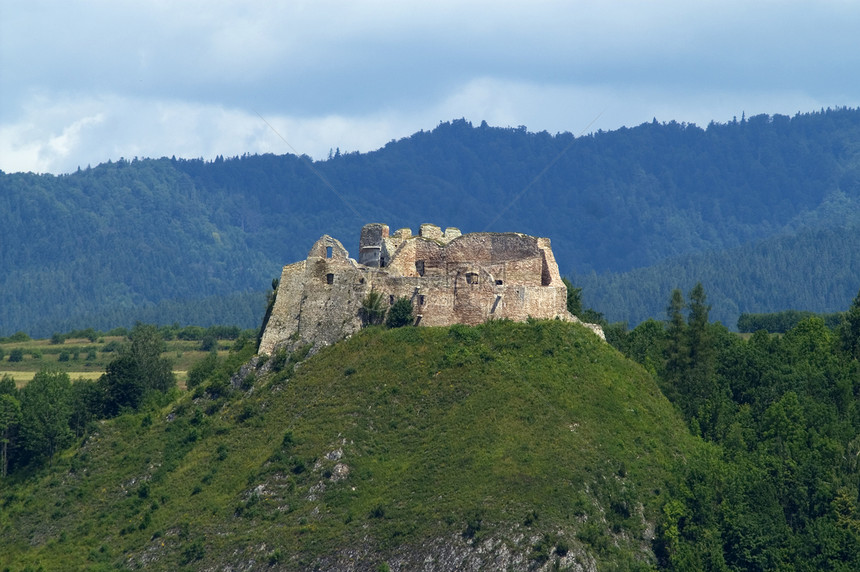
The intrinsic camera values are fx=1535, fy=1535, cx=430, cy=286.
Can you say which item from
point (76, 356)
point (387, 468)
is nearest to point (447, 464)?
point (387, 468)

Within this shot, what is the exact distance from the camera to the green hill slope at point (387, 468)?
259 feet

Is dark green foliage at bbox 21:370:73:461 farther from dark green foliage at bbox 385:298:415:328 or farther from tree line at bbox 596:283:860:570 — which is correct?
tree line at bbox 596:283:860:570

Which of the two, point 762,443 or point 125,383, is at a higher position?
point 125,383

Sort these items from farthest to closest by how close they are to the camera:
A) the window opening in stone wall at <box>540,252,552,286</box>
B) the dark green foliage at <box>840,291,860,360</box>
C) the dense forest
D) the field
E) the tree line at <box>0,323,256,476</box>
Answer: the field, the dark green foliage at <box>840,291,860,360</box>, the tree line at <box>0,323,256,476</box>, the window opening in stone wall at <box>540,252,552,286</box>, the dense forest

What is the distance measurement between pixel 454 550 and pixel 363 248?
28446 mm

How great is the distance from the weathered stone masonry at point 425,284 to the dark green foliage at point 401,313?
430mm

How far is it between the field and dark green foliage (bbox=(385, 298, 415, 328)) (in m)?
69.2

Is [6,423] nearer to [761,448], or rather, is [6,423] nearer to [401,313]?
[401,313]

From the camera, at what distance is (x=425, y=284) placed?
92000mm

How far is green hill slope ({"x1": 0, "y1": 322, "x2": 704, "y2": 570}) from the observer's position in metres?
78.9

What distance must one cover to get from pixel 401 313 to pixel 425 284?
226cm

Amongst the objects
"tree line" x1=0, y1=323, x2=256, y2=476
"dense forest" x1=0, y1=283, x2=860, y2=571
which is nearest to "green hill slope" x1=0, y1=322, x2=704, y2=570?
"dense forest" x1=0, y1=283, x2=860, y2=571

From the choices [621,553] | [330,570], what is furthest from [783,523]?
[330,570]

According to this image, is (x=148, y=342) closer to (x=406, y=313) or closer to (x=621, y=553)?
(x=406, y=313)
